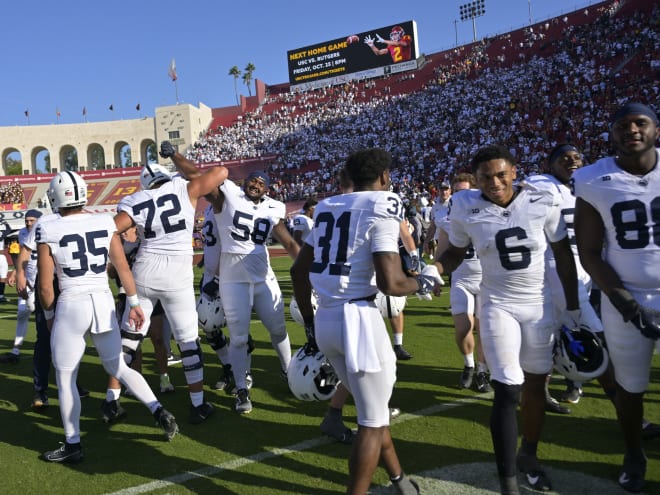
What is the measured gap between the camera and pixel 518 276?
3.11m

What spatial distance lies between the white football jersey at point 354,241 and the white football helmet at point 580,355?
1.25 m

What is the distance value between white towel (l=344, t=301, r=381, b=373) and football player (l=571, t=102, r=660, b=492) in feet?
4.63

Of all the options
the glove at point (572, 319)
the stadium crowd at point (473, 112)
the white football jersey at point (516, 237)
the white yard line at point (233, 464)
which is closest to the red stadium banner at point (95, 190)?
the stadium crowd at point (473, 112)

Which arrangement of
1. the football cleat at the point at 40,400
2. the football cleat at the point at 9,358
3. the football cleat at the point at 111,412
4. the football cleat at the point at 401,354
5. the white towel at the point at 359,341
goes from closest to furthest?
the white towel at the point at 359,341, the football cleat at the point at 111,412, the football cleat at the point at 40,400, the football cleat at the point at 401,354, the football cleat at the point at 9,358

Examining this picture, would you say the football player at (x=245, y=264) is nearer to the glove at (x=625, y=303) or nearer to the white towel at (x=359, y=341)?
the white towel at (x=359, y=341)

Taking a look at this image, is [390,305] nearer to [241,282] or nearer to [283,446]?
[241,282]

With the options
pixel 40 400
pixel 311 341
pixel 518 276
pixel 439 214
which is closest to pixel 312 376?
pixel 311 341

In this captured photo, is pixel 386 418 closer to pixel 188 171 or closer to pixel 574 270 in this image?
pixel 574 270

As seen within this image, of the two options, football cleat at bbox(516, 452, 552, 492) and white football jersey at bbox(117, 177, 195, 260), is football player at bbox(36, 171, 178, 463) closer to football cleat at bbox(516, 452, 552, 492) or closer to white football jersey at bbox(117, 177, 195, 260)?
white football jersey at bbox(117, 177, 195, 260)

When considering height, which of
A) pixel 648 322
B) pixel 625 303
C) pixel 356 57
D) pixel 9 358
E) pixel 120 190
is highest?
pixel 356 57

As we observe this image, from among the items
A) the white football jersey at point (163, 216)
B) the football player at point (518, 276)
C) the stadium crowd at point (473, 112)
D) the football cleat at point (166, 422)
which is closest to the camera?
the football player at point (518, 276)

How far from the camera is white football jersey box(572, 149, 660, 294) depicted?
9.61 ft

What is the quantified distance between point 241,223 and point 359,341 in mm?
2437

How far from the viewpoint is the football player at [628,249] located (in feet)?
9.60
